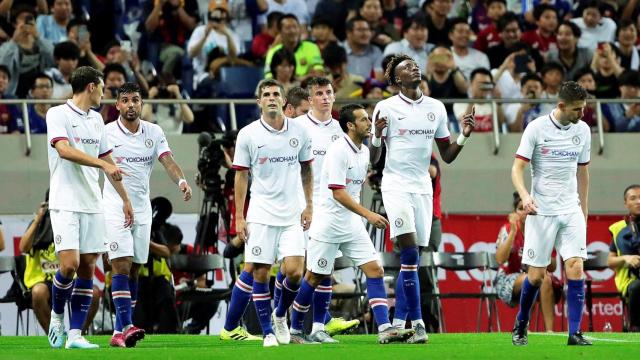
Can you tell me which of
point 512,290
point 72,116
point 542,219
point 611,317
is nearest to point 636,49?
point 611,317

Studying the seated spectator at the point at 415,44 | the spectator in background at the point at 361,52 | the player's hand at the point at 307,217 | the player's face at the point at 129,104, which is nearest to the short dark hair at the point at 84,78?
the player's face at the point at 129,104

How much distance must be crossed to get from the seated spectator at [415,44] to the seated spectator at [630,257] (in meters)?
4.90

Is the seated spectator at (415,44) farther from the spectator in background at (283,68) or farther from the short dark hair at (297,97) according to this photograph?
the short dark hair at (297,97)

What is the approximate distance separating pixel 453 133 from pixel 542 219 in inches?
283

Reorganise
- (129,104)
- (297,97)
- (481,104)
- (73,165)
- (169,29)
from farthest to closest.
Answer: (169,29) < (481,104) < (297,97) < (129,104) < (73,165)

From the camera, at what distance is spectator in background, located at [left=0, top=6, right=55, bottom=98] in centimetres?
2038

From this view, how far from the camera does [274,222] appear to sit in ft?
44.3

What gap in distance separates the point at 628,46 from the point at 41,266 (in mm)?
10725

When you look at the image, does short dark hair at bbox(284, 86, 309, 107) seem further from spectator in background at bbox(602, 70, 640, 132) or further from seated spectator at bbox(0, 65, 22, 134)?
spectator in background at bbox(602, 70, 640, 132)

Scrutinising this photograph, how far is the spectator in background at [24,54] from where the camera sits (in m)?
20.4

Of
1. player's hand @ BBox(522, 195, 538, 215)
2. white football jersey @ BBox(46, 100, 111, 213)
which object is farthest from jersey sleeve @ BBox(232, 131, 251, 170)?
player's hand @ BBox(522, 195, 538, 215)

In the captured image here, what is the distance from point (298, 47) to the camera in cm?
2128

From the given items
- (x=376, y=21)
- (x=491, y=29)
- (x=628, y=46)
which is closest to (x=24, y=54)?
(x=376, y=21)

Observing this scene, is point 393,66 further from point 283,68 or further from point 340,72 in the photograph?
point 340,72
